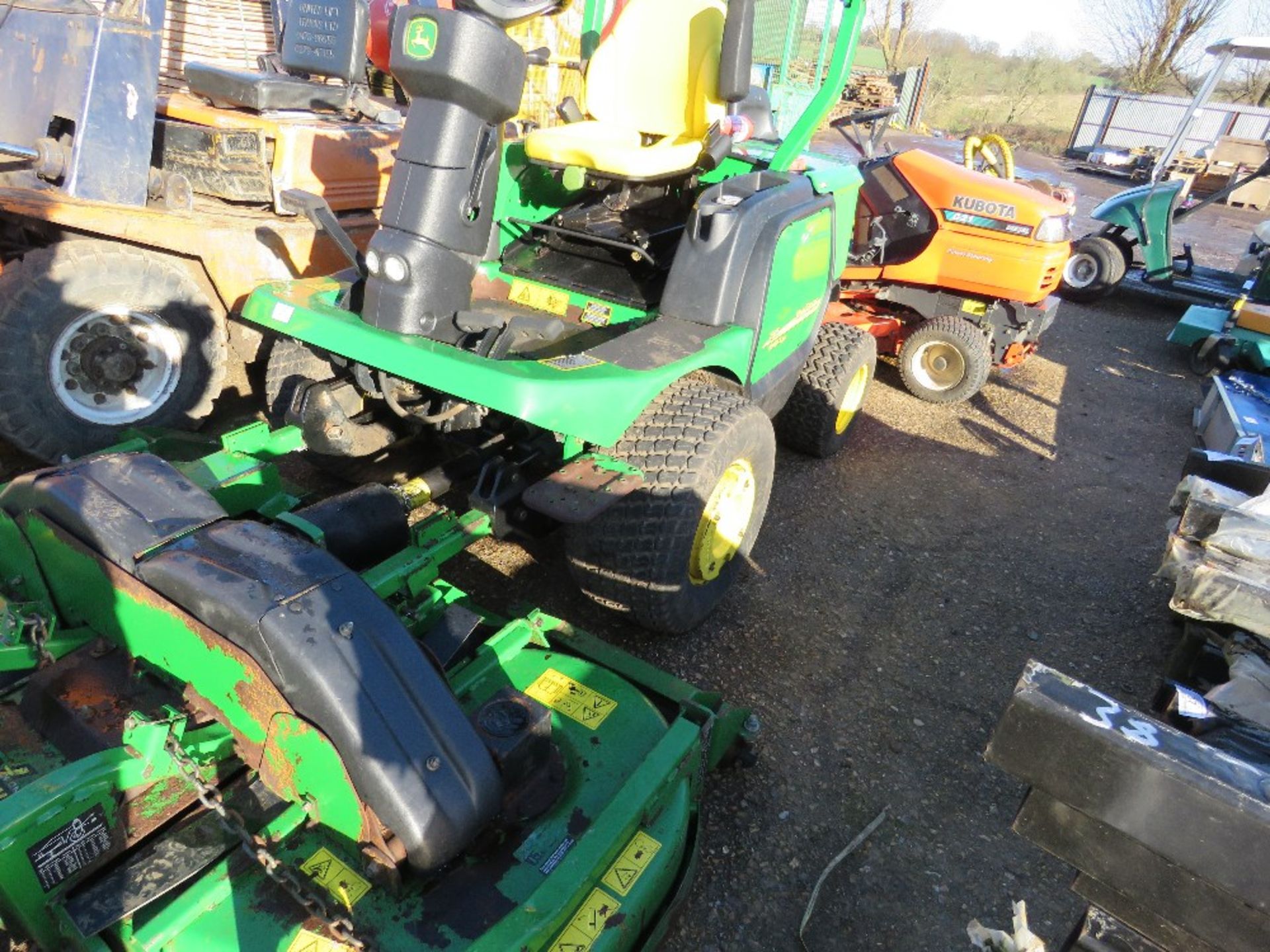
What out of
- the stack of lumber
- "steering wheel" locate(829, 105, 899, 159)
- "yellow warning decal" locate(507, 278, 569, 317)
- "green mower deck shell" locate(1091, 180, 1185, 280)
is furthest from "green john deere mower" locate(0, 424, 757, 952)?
the stack of lumber

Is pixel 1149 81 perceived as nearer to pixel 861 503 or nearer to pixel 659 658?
pixel 861 503

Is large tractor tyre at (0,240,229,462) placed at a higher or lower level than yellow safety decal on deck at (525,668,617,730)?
higher

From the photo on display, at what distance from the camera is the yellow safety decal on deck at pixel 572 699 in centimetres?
181

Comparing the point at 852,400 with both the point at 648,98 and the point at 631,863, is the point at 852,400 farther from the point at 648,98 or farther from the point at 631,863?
the point at 631,863

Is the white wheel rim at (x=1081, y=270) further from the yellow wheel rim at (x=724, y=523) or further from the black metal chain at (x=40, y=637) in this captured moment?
the black metal chain at (x=40, y=637)

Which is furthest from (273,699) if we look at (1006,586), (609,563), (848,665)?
(1006,586)

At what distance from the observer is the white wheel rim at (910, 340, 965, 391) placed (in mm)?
4863

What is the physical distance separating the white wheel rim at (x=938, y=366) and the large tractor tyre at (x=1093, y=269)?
3.43 meters

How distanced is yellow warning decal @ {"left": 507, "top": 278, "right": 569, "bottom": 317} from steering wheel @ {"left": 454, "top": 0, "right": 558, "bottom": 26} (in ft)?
3.17

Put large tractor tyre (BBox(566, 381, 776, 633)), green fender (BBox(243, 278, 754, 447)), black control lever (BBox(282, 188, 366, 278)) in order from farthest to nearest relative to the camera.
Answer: black control lever (BBox(282, 188, 366, 278)) < large tractor tyre (BBox(566, 381, 776, 633)) < green fender (BBox(243, 278, 754, 447))

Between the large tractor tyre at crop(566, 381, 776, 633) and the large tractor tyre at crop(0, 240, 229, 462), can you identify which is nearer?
the large tractor tyre at crop(566, 381, 776, 633)

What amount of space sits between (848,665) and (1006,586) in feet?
3.25

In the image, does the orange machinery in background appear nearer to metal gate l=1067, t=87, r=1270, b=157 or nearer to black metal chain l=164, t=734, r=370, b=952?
black metal chain l=164, t=734, r=370, b=952

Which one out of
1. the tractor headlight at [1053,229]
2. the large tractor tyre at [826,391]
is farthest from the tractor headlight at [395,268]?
the tractor headlight at [1053,229]
